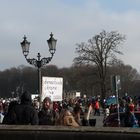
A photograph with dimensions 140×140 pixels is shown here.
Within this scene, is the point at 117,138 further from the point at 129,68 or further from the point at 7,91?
the point at 7,91

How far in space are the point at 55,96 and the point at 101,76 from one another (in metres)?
69.2

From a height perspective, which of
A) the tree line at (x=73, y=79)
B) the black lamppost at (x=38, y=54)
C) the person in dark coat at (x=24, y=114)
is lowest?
the person in dark coat at (x=24, y=114)

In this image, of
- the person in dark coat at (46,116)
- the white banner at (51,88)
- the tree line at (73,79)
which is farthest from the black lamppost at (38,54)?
the tree line at (73,79)

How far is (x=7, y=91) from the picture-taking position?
180500 millimetres

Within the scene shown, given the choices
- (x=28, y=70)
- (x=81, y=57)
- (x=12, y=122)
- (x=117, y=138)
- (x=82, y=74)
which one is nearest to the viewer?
(x=117, y=138)

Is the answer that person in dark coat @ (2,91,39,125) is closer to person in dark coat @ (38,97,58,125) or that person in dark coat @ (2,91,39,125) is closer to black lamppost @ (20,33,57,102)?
person in dark coat @ (38,97,58,125)

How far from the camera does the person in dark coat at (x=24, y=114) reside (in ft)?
34.4

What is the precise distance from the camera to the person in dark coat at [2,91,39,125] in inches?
413

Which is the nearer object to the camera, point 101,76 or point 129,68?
point 101,76

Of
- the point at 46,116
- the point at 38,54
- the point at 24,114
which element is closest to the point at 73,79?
the point at 38,54

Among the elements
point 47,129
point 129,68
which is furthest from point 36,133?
point 129,68

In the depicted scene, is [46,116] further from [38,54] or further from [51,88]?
[38,54]

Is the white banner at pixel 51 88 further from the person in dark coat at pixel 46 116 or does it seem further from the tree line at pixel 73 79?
the tree line at pixel 73 79

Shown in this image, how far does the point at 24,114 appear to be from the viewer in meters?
10.5
